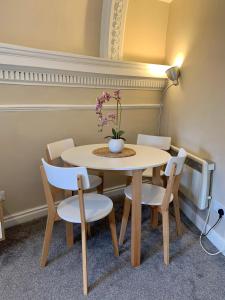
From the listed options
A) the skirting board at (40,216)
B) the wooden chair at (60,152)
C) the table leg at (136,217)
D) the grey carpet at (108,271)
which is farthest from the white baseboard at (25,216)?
the table leg at (136,217)

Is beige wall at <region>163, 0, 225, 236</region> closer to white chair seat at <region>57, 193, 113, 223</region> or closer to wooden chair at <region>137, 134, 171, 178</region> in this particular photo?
wooden chair at <region>137, 134, 171, 178</region>

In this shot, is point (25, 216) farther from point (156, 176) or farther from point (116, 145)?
point (156, 176)

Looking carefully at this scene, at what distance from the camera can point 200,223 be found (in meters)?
2.08

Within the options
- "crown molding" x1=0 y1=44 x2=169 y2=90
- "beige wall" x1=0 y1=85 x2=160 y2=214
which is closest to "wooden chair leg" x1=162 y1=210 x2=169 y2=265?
"beige wall" x1=0 y1=85 x2=160 y2=214

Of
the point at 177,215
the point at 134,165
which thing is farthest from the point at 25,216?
the point at 177,215

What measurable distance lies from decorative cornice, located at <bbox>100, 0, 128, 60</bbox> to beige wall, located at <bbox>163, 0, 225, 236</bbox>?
591mm

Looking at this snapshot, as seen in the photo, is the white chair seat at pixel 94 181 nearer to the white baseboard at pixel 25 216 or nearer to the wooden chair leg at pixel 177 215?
the white baseboard at pixel 25 216

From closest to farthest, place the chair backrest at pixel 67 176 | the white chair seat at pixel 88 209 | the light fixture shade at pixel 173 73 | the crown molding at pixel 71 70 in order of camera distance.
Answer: the chair backrest at pixel 67 176 < the white chair seat at pixel 88 209 < the crown molding at pixel 71 70 < the light fixture shade at pixel 173 73

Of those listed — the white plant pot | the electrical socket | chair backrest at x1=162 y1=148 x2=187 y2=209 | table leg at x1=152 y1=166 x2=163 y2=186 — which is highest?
the white plant pot

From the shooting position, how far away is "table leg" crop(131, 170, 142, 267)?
1.56 meters

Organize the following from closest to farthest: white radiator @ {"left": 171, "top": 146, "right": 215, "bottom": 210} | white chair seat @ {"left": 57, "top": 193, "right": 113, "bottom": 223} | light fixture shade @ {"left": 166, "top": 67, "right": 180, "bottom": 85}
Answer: white chair seat @ {"left": 57, "top": 193, "right": 113, "bottom": 223}, white radiator @ {"left": 171, "top": 146, "right": 215, "bottom": 210}, light fixture shade @ {"left": 166, "top": 67, "right": 180, "bottom": 85}

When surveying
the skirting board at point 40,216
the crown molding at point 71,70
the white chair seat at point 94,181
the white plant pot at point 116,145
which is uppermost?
the crown molding at point 71,70

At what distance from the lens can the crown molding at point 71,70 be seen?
1.77 meters

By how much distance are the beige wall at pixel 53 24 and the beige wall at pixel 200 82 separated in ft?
2.71
